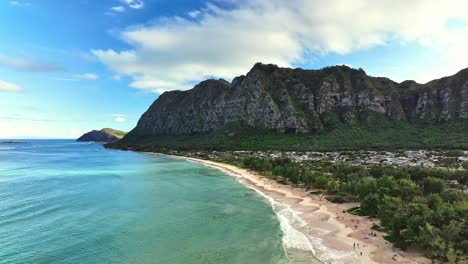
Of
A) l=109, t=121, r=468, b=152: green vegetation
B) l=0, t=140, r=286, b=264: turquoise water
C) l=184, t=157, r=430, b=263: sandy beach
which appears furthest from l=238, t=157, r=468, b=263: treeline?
l=109, t=121, r=468, b=152: green vegetation

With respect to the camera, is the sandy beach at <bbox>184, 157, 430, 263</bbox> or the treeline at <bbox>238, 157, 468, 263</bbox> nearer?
the treeline at <bbox>238, 157, 468, 263</bbox>

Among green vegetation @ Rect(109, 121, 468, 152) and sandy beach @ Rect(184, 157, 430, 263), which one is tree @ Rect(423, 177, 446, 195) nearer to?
sandy beach @ Rect(184, 157, 430, 263)

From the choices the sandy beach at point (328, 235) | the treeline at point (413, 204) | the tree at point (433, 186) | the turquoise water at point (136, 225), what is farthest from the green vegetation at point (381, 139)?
the sandy beach at point (328, 235)

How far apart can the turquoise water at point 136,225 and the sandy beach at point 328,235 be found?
2290 mm

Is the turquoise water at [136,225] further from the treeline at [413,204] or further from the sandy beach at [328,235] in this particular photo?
the treeline at [413,204]

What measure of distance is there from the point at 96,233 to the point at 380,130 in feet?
602

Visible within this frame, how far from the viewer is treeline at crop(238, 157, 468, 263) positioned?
104ft

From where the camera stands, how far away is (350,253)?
34344 millimetres

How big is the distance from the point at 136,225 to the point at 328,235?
27.8 metres

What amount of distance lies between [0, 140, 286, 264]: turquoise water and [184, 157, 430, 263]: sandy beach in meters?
2.29

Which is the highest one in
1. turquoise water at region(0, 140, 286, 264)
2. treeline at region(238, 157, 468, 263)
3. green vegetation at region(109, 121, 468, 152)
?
green vegetation at region(109, 121, 468, 152)

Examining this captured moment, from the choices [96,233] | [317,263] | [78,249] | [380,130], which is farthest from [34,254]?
[380,130]

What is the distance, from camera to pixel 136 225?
4716 centimetres

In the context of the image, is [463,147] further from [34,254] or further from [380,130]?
[34,254]
